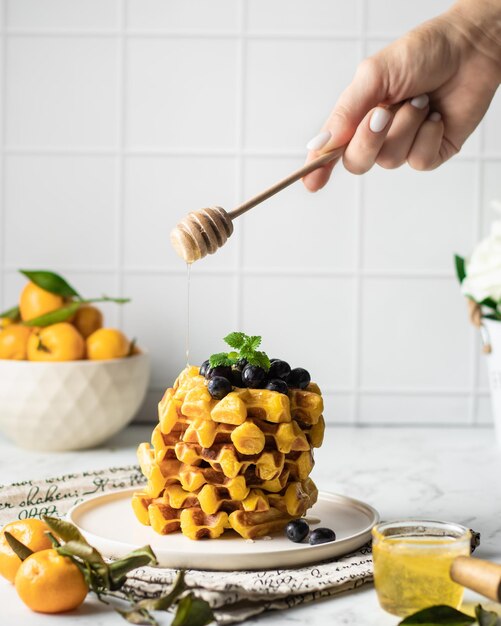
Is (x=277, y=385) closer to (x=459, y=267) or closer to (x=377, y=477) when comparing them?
(x=377, y=477)

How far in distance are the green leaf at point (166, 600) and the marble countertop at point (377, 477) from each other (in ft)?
0.12

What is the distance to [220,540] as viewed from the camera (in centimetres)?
114

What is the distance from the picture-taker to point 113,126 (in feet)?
6.78

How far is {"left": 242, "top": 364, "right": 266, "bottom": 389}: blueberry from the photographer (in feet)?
3.77

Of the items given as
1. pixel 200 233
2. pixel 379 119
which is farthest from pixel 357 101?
pixel 200 233

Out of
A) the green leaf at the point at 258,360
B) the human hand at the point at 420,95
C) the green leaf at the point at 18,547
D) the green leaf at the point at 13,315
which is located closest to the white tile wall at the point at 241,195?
the green leaf at the point at 13,315

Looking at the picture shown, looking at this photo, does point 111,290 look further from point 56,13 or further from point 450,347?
point 450,347

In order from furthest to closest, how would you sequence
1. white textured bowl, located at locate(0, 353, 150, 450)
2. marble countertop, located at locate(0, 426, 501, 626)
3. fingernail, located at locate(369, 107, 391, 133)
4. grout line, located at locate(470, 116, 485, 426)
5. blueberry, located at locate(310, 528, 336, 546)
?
grout line, located at locate(470, 116, 485, 426) < white textured bowl, located at locate(0, 353, 150, 450) < fingernail, located at locate(369, 107, 391, 133) < blueberry, located at locate(310, 528, 336, 546) < marble countertop, located at locate(0, 426, 501, 626)

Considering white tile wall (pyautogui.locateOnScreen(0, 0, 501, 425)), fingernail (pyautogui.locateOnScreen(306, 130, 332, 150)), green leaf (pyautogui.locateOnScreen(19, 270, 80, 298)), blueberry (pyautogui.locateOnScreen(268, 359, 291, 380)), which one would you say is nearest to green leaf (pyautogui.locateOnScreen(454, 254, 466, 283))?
white tile wall (pyautogui.locateOnScreen(0, 0, 501, 425))

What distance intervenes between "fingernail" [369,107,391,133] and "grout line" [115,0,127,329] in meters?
0.84

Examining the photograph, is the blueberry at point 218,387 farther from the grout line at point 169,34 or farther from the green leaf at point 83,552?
the grout line at point 169,34

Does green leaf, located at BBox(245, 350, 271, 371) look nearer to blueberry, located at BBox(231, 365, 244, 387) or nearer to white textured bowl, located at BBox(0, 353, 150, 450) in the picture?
blueberry, located at BBox(231, 365, 244, 387)

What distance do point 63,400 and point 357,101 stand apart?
0.78 meters

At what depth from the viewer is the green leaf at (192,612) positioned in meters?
0.89
